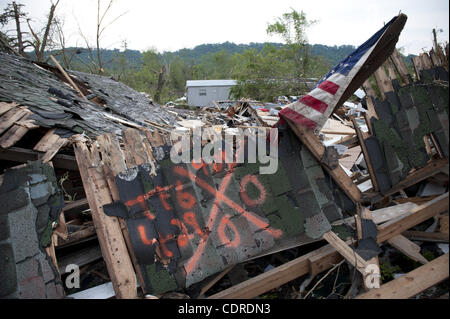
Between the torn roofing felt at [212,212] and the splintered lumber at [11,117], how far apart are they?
1.97 m

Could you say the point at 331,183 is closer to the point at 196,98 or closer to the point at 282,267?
the point at 282,267

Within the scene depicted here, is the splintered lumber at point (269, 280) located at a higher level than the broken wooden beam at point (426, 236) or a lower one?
lower

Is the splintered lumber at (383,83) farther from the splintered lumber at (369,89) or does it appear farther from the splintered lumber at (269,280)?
the splintered lumber at (269,280)

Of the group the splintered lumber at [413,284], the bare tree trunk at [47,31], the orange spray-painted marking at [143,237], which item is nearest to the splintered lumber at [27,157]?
the orange spray-painted marking at [143,237]

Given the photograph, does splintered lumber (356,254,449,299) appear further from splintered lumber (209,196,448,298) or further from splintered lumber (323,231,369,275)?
splintered lumber (209,196,448,298)

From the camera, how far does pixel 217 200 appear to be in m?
3.41

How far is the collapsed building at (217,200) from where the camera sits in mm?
3141

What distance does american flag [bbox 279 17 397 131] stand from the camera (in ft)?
10.8

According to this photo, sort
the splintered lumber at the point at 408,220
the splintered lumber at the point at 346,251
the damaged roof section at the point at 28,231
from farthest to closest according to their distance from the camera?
the splintered lumber at the point at 408,220 → the splintered lumber at the point at 346,251 → the damaged roof section at the point at 28,231

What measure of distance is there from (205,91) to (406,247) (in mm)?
33377

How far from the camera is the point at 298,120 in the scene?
11.3ft
